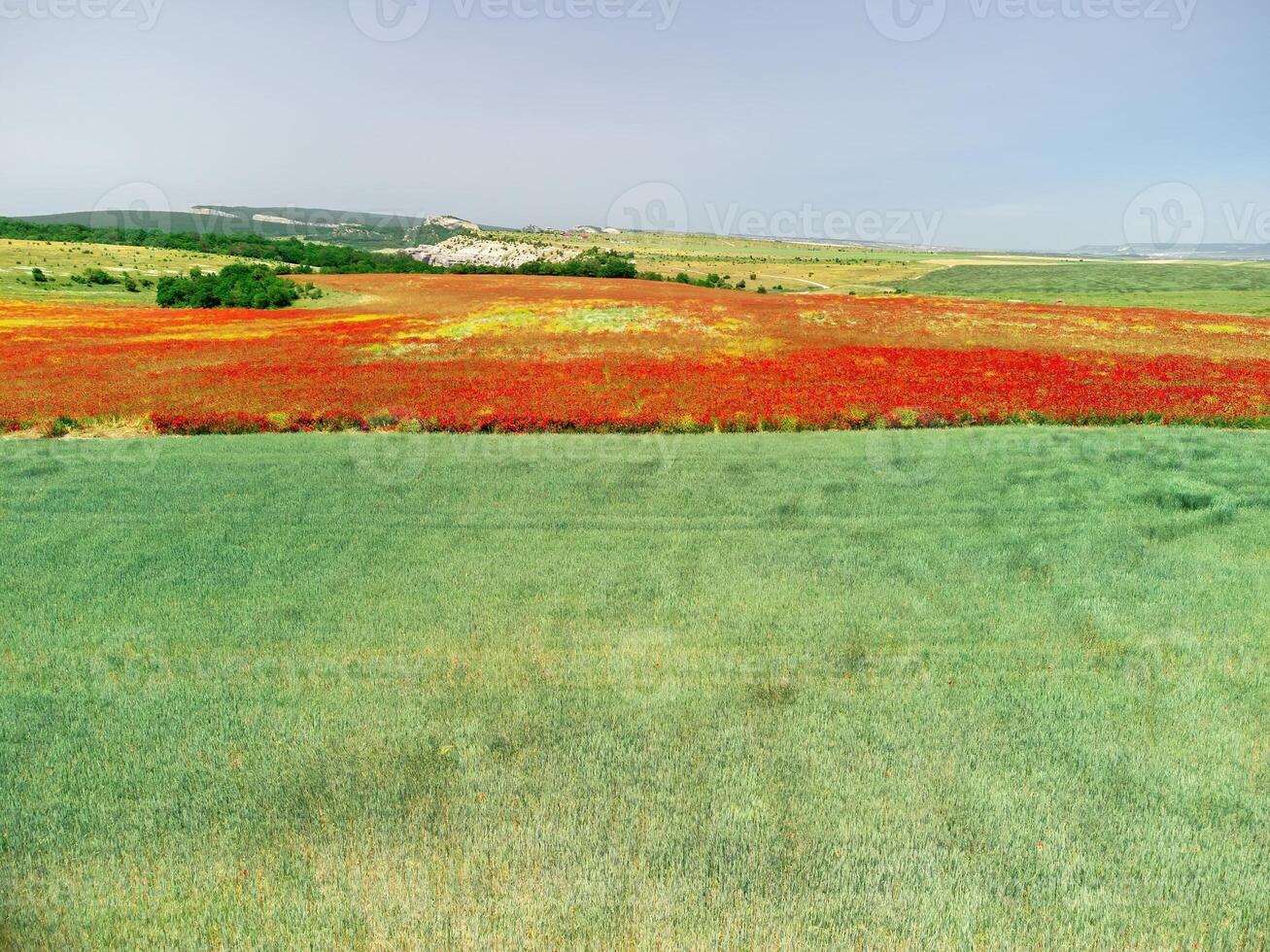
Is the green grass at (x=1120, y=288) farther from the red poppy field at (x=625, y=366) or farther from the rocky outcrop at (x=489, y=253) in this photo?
the rocky outcrop at (x=489, y=253)

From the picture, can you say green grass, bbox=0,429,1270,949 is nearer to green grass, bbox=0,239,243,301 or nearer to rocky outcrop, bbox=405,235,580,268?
green grass, bbox=0,239,243,301

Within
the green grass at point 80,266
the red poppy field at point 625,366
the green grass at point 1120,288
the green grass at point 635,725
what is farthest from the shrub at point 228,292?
the green grass at point 1120,288

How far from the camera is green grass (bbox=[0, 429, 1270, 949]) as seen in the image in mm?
4777

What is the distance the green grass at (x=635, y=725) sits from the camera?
4.78 metres

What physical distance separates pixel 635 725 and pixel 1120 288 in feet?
324

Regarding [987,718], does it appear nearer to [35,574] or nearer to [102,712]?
[102,712]

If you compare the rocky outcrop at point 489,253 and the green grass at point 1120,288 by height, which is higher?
the rocky outcrop at point 489,253

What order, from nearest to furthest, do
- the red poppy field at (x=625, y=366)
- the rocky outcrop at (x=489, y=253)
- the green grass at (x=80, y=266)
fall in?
the red poppy field at (x=625, y=366) < the green grass at (x=80, y=266) < the rocky outcrop at (x=489, y=253)

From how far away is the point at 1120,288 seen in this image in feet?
264

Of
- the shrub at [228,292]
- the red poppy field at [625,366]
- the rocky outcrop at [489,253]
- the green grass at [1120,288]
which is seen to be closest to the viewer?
the red poppy field at [625,366]

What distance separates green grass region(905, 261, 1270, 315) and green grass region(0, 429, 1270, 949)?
67.6 m

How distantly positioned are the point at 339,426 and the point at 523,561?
13.0m

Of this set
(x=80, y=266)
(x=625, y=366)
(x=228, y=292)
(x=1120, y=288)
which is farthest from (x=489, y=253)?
(x=625, y=366)

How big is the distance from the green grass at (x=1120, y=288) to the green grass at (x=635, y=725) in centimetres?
6760
